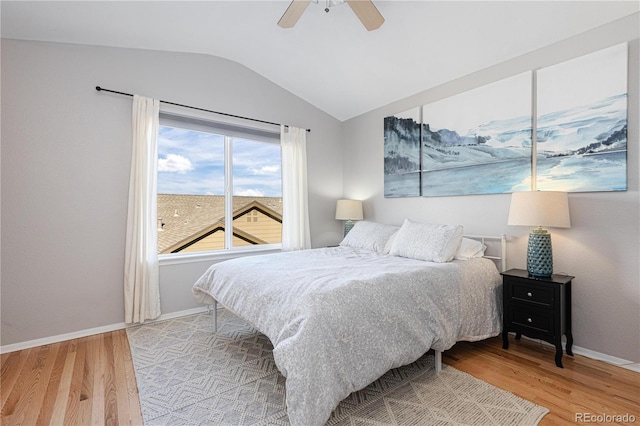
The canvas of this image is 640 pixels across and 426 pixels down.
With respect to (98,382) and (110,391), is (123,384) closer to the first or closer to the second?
(110,391)

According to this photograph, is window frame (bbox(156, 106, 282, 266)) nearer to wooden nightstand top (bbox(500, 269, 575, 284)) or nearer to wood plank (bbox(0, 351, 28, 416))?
wood plank (bbox(0, 351, 28, 416))

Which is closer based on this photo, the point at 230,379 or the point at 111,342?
the point at 230,379

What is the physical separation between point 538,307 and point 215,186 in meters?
3.54

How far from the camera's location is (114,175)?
9.67ft

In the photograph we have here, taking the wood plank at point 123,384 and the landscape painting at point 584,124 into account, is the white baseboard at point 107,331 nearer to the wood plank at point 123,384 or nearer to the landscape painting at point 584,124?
the wood plank at point 123,384

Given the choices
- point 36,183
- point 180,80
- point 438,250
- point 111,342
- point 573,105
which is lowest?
point 111,342

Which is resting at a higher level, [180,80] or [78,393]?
[180,80]

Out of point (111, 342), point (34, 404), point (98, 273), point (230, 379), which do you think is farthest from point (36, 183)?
point (230, 379)

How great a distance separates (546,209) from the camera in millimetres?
2244

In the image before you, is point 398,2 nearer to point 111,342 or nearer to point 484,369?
point 484,369

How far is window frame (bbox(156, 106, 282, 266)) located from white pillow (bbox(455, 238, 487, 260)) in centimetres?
236

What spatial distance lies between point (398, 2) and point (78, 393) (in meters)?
3.74

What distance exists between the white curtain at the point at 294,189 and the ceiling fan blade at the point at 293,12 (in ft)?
5.94

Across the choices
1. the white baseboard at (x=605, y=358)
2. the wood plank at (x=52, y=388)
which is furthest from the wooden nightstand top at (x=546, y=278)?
the wood plank at (x=52, y=388)
